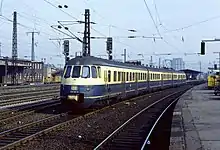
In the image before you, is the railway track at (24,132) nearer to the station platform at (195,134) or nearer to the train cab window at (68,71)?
the train cab window at (68,71)

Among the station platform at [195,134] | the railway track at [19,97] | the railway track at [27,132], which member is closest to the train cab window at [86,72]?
the railway track at [27,132]

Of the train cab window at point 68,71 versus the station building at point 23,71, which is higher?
the station building at point 23,71

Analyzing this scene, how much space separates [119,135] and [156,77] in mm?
31366

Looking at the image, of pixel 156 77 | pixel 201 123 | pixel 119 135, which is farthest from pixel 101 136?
pixel 156 77

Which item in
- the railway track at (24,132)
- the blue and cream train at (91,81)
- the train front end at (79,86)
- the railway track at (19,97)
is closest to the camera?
the railway track at (24,132)

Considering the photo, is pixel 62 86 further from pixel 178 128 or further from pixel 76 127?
pixel 178 128

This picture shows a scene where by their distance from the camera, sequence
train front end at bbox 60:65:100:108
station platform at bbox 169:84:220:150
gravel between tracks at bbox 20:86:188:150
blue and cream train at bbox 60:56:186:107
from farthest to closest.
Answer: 1. blue and cream train at bbox 60:56:186:107
2. train front end at bbox 60:65:100:108
3. gravel between tracks at bbox 20:86:188:150
4. station platform at bbox 169:84:220:150

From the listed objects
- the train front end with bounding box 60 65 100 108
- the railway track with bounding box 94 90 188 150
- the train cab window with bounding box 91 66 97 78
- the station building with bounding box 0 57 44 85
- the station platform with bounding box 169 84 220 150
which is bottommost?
the railway track with bounding box 94 90 188 150

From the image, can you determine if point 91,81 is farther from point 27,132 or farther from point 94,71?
point 27,132

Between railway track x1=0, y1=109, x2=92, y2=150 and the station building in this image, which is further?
the station building

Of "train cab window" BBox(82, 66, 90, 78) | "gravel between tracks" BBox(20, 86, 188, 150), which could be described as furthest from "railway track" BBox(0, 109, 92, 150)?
Result: "train cab window" BBox(82, 66, 90, 78)

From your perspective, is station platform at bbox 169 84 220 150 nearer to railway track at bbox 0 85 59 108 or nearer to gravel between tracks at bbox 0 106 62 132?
gravel between tracks at bbox 0 106 62 132

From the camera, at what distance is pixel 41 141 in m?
11.7

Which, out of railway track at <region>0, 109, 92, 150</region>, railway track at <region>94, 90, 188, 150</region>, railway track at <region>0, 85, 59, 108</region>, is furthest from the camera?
railway track at <region>0, 85, 59, 108</region>
